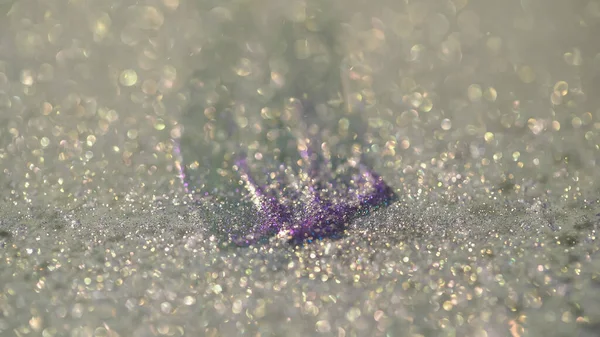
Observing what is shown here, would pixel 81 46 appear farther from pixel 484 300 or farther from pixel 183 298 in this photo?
pixel 484 300

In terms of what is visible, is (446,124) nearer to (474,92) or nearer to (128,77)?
(474,92)

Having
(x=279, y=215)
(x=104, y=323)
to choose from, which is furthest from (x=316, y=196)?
(x=104, y=323)

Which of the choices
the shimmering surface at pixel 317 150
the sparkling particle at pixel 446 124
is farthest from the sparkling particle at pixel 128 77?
the sparkling particle at pixel 446 124

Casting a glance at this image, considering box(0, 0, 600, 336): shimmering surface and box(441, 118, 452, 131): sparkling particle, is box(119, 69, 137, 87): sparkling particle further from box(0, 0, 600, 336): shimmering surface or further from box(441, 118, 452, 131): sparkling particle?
box(441, 118, 452, 131): sparkling particle

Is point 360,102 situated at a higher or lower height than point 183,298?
higher

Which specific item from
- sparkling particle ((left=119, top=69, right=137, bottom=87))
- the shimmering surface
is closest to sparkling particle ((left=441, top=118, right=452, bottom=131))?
the shimmering surface

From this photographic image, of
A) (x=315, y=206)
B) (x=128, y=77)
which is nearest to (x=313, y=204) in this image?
(x=315, y=206)

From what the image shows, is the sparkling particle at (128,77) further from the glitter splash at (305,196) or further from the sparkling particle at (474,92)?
the sparkling particle at (474,92)

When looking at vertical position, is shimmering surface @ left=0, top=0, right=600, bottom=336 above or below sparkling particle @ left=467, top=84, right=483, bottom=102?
below
